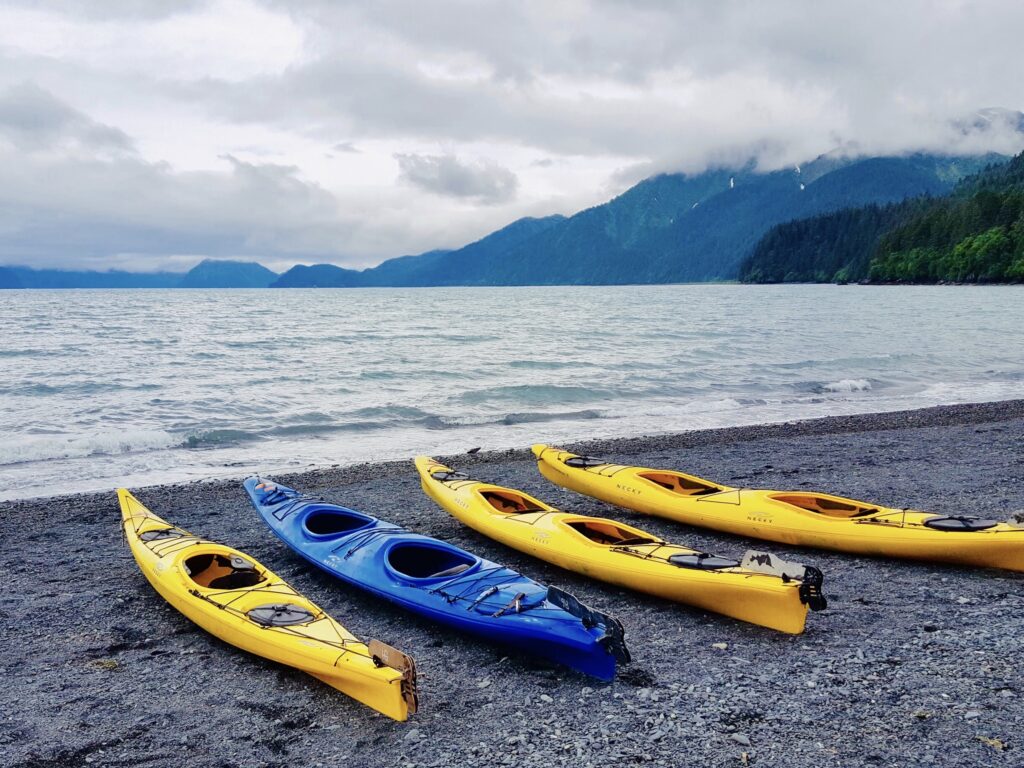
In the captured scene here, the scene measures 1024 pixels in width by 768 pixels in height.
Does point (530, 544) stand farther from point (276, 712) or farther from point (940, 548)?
point (940, 548)

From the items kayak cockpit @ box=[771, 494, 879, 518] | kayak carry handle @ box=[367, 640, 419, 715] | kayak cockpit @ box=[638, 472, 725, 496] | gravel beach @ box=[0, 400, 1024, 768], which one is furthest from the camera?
kayak cockpit @ box=[638, 472, 725, 496]

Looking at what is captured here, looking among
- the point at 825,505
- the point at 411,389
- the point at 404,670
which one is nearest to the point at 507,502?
the point at 825,505

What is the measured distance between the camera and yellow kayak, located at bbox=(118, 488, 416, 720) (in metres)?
4.32

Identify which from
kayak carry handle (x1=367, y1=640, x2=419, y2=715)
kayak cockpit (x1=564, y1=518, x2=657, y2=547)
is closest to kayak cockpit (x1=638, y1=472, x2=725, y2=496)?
kayak cockpit (x1=564, y1=518, x2=657, y2=547)

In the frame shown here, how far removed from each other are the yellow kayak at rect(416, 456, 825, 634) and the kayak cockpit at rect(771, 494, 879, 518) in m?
1.72

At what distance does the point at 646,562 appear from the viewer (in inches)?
239

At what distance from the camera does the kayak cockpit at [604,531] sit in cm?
676

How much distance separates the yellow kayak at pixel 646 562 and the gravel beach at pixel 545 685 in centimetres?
19

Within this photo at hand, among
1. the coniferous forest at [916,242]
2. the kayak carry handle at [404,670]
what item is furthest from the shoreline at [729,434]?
the coniferous forest at [916,242]

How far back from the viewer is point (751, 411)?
58.9 ft

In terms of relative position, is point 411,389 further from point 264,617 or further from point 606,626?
point 606,626

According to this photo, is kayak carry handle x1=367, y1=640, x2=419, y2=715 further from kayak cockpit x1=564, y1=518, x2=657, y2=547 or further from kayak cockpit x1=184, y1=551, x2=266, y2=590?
kayak cockpit x1=564, y1=518, x2=657, y2=547

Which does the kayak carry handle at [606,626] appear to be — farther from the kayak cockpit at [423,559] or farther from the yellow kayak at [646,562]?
the kayak cockpit at [423,559]

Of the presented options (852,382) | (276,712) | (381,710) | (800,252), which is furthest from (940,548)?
(800,252)
